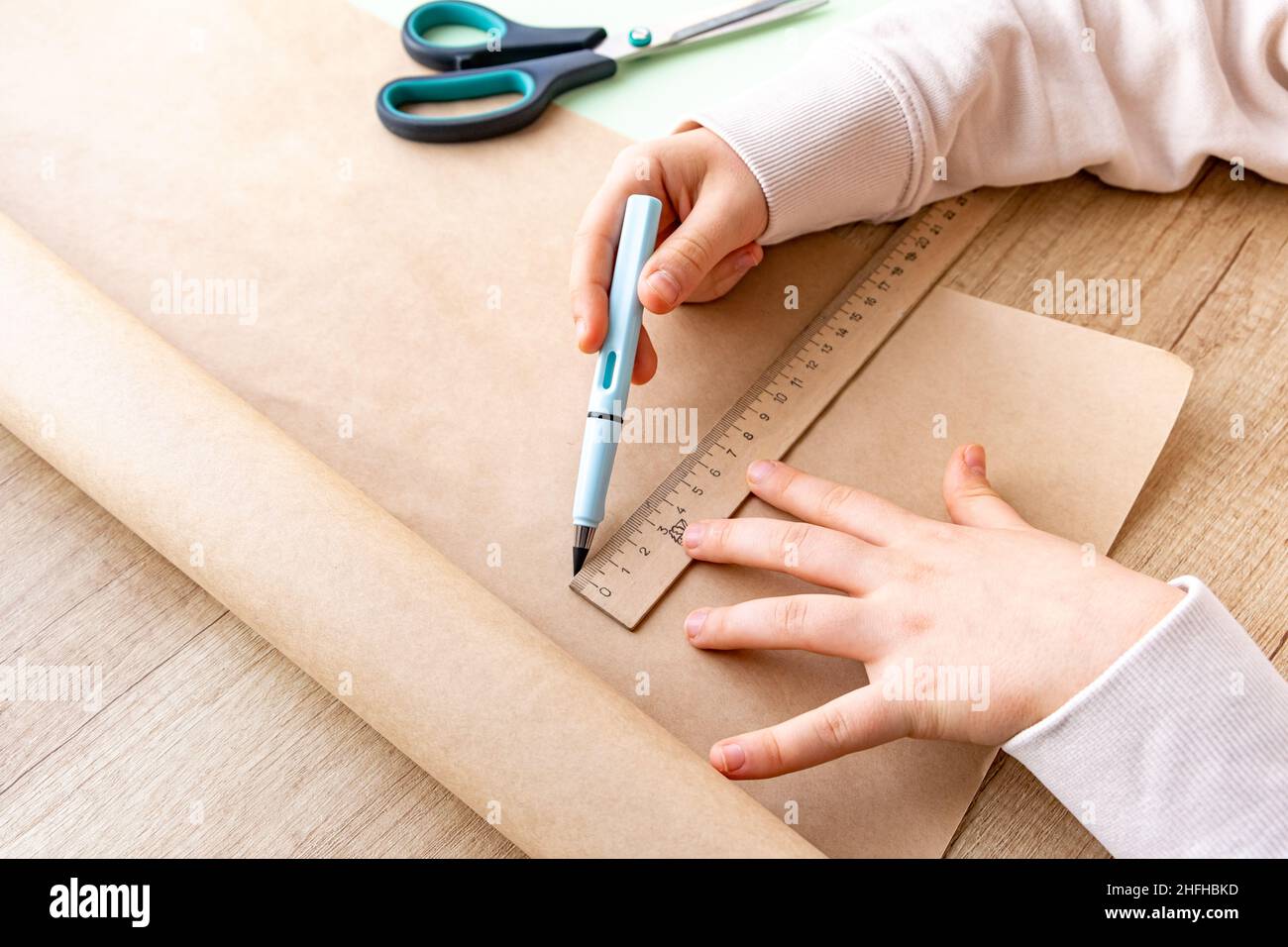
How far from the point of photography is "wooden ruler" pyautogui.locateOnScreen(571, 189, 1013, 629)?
668 mm

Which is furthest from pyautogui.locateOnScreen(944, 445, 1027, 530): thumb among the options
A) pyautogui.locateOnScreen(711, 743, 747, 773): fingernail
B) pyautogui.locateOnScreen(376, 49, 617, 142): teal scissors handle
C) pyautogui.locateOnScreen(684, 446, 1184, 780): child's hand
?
pyautogui.locateOnScreen(376, 49, 617, 142): teal scissors handle

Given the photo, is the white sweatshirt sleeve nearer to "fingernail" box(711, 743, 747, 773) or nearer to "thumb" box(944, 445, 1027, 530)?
"thumb" box(944, 445, 1027, 530)

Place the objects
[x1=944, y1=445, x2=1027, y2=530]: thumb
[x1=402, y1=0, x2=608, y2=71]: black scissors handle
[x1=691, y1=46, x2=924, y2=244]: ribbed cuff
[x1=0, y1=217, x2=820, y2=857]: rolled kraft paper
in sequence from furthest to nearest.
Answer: [x1=402, y1=0, x2=608, y2=71]: black scissors handle → [x1=691, y1=46, x2=924, y2=244]: ribbed cuff → [x1=944, y1=445, x2=1027, y2=530]: thumb → [x1=0, y1=217, x2=820, y2=857]: rolled kraft paper

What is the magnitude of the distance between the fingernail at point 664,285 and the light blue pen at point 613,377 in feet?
0.04

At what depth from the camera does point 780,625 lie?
62 centimetres

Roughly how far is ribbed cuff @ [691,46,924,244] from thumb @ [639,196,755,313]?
0.05 meters

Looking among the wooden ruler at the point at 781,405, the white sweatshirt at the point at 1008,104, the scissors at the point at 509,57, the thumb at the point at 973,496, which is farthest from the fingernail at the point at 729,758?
the scissors at the point at 509,57

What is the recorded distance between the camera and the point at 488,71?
0.90 m

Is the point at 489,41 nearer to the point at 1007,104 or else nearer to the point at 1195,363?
the point at 1007,104

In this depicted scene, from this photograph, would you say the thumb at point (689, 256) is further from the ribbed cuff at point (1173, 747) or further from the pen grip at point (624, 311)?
the ribbed cuff at point (1173, 747)

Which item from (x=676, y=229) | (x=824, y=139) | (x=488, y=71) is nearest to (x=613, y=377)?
(x=676, y=229)

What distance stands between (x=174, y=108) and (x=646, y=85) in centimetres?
44

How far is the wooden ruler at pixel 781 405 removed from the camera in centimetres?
67
